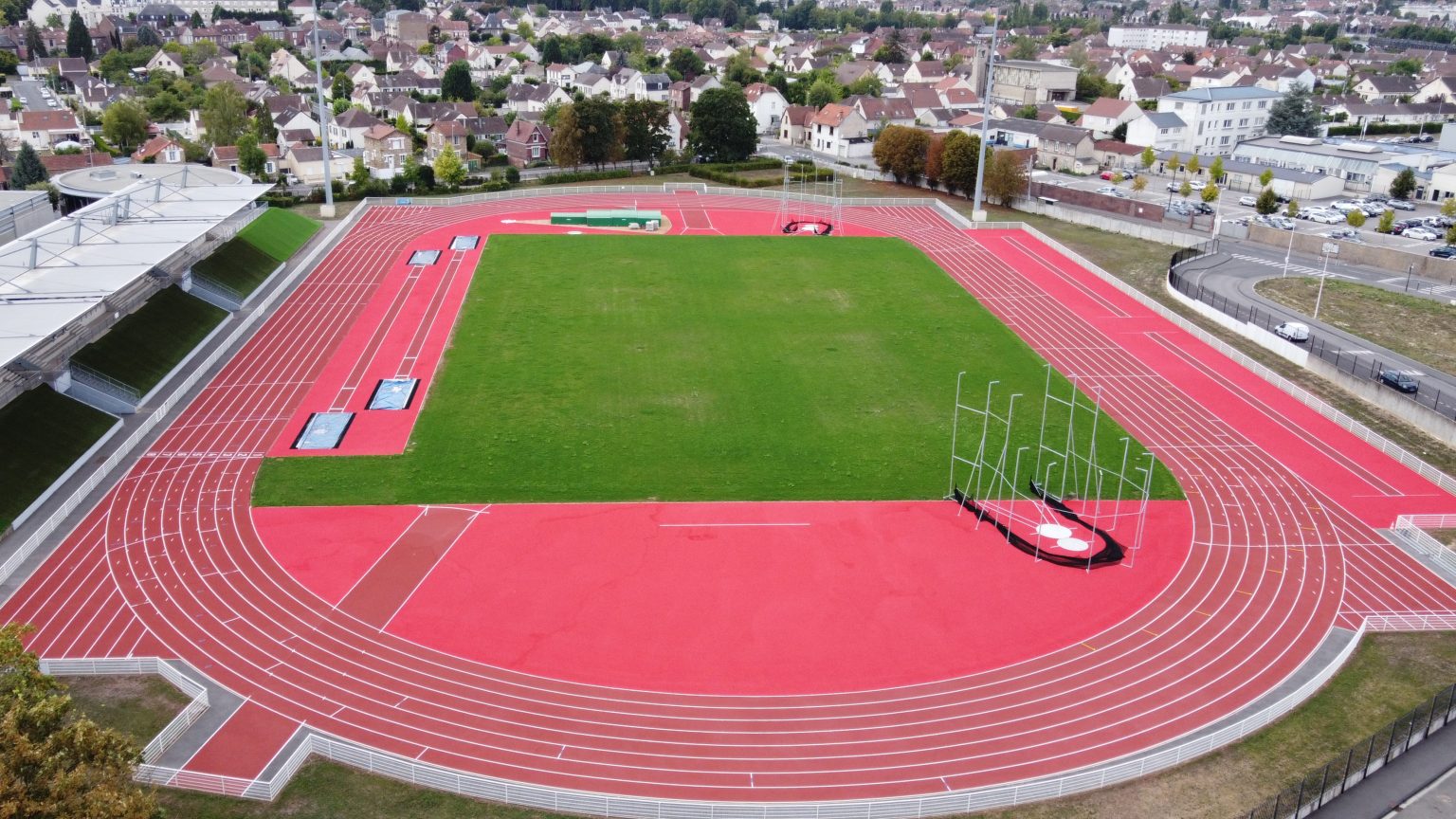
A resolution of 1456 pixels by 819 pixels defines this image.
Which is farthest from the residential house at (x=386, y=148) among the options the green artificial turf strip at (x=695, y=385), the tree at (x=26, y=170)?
the green artificial turf strip at (x=695, y=385)

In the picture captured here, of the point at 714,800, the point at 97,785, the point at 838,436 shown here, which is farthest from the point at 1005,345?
the point at 97,785

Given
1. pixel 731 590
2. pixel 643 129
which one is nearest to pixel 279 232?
pixel 643 129

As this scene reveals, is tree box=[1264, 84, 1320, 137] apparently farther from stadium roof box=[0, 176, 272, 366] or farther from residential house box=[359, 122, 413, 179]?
stadium roof box=[0, 176, 272, 366]

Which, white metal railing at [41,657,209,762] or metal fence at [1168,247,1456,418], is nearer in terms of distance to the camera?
white metal railing at [41,657,209,762]

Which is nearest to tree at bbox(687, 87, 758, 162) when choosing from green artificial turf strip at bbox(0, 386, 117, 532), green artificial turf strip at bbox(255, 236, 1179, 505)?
green artificial turf strip at bbox(255, 236, 1179, 505)

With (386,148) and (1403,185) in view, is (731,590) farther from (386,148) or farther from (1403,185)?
(386,148)

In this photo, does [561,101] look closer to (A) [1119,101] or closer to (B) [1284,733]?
(A) [1119,101]
